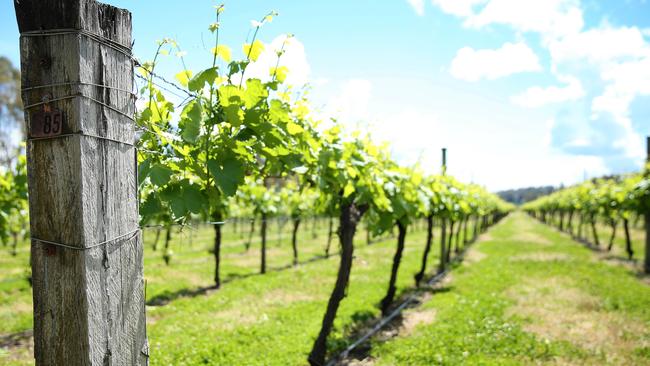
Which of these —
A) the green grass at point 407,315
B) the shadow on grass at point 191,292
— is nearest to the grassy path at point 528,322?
the green grass at point 407,315

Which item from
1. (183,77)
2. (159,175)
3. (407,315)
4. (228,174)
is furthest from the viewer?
(407,315)

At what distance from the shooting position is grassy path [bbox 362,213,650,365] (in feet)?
23.2

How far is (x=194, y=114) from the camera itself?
2613mm

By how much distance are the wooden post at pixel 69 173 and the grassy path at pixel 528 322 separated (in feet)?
18.8

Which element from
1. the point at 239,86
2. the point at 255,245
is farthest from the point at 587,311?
the point at 255,245

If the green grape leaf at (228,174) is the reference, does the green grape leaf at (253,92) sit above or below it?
above

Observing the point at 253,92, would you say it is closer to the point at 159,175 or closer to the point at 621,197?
the point at 159,175

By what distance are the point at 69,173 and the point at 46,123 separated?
271 millimetres

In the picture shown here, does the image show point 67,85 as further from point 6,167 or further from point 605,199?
point 605,199

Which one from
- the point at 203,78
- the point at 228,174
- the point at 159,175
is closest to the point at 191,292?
the point at 228,174

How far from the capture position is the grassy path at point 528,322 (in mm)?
7086

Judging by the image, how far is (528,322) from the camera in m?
9.05

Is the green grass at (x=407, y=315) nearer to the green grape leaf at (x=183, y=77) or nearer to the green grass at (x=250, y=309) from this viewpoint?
the green grass at (x=250, y=309)

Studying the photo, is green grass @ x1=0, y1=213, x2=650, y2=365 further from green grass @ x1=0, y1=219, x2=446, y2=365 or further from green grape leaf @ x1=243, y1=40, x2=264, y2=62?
green grape leaf @ x1=243, y1=40, x2=264, y2=62
